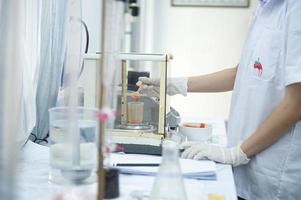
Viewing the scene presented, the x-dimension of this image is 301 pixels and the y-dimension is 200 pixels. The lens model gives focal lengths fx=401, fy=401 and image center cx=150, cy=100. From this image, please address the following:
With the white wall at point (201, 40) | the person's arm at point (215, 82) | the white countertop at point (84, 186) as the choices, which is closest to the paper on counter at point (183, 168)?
the white countertop at point (84, 186)

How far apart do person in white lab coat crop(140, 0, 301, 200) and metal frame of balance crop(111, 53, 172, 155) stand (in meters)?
0.09

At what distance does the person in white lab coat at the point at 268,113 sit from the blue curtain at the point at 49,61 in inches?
13.2

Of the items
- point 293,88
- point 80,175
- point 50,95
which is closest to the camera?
point 80,175

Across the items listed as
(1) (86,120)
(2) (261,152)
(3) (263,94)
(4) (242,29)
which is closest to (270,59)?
(3) (263,94)

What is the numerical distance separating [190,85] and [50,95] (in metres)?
0.67

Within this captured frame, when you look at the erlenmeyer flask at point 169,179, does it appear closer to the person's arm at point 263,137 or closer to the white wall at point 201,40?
the person's arm at point 263,137

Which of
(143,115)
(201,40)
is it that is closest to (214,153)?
(143,115)

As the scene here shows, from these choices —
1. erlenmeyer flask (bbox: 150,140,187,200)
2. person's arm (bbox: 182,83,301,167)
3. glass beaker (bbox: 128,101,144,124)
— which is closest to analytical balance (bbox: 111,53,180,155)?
glass beaker (bbox: 128,101,144,124)

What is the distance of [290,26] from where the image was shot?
4.22 ft

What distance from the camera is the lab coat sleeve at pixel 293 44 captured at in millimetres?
1250

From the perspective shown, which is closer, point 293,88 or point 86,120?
point 86,120

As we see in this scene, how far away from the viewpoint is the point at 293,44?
1269 mm

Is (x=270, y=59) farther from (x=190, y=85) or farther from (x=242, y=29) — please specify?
(x=242, y=29)

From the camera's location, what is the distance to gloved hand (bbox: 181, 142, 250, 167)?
1277 mm
